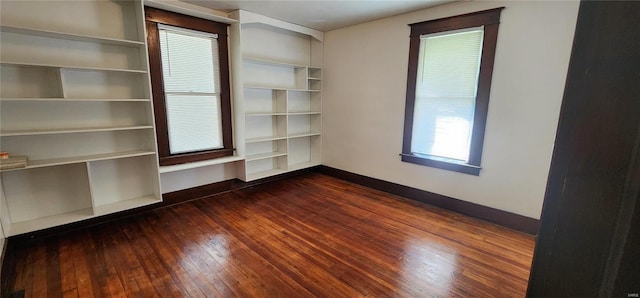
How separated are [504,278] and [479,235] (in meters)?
0.74

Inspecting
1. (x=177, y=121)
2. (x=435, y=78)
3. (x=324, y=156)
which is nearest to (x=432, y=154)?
(x=435, y=78)

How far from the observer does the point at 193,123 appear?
3695mm

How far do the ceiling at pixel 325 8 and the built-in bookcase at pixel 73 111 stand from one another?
3.58 feet

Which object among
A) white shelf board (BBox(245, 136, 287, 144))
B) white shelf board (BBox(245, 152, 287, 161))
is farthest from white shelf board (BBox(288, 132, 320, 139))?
white shelf board (BBox(245, 152, 287, 161))

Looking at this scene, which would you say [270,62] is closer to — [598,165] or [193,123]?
[193,123]

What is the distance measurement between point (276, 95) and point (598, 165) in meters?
4.42

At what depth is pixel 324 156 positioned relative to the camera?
16.9ft

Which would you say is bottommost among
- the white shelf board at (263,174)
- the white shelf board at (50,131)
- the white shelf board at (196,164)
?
the white shelf board at (263,174)

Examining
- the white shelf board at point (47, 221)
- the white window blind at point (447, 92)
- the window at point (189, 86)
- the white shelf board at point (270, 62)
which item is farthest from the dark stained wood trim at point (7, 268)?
the white window blind at point (447, 92)

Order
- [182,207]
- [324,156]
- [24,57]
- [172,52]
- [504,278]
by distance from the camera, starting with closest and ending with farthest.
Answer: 1. [504,278]
2. [24,57]
3. [172,52]
4. [182,207]
5. [324,156]

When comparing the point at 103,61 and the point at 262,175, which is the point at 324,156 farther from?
the point at 103,61

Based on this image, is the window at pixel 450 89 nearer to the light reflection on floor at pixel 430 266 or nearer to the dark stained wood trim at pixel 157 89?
the light reflection on floor at pixel 430 266

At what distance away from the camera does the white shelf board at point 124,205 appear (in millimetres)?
2965

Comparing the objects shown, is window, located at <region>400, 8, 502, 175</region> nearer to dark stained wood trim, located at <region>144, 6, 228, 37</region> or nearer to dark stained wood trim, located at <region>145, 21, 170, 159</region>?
dark stained wood trim, located at <region>144, 6, 228, 37</region>
